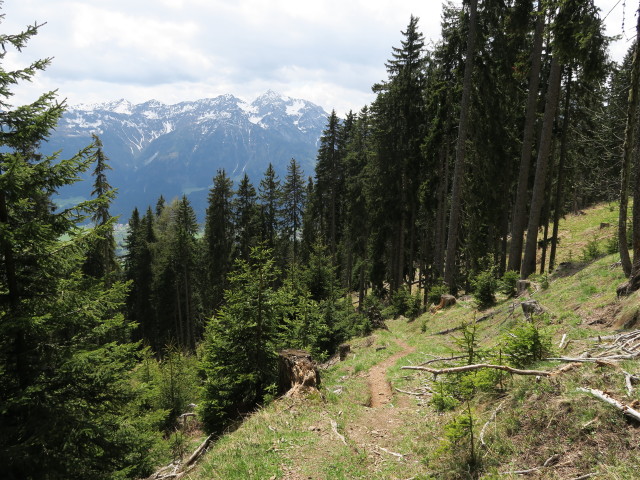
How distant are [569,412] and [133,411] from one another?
30.2 feet

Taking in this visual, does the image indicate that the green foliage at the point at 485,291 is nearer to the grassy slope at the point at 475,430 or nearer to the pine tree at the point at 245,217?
the grassy slope at the point at 475,430

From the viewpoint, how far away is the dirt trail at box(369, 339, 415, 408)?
9.41 metres

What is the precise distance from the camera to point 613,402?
14.0 ft

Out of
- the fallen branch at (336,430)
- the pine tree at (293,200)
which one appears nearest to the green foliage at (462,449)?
the fallen branch at (336,430)

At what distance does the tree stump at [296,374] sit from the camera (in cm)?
868

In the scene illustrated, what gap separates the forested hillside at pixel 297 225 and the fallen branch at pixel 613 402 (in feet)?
5.12

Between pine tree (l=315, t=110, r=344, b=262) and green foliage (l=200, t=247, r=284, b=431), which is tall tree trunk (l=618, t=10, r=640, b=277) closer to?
green foliage (l=200, t=247, r=284, b=431)

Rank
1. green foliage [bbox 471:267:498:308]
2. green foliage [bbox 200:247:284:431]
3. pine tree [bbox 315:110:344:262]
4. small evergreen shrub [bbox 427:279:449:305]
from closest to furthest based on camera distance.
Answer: green foliage [bbox 200:247:284:431] → green foliage [bbox 471:267:498:308] → small evergreen shrub [bbox 427:279:449:305] → pine tree [bbox 315:110:344:262]

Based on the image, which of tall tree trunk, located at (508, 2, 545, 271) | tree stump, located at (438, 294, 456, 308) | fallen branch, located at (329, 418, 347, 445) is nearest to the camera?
fallen branch, located at (329, 418, 347, 445)

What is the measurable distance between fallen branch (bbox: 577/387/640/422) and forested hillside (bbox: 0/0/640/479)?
1562 mm

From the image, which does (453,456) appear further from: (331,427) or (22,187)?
(22,187)

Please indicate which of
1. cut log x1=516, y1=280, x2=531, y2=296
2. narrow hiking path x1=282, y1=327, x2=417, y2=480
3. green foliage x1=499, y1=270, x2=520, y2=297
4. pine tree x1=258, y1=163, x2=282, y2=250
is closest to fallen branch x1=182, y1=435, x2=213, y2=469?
narrow hiking path x1=282, y1=327, x2=417, y2=480

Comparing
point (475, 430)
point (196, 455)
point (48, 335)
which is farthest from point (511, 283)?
Result: point (48, 335)

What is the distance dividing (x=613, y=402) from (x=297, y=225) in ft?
130
